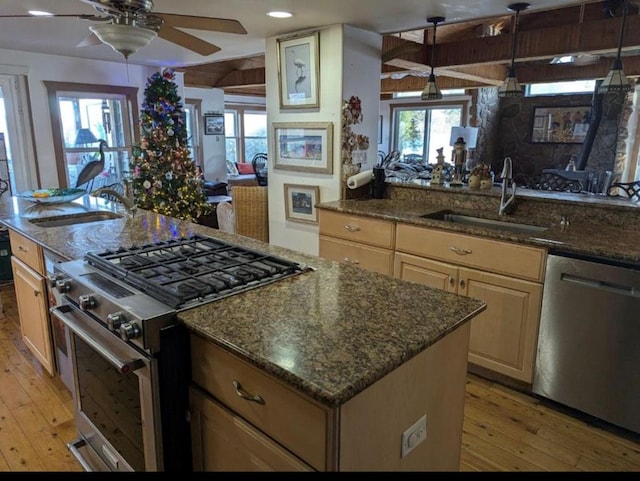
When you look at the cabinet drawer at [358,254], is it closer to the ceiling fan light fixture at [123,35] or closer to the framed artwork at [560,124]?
the ceiling fan light fixture at [123,35]

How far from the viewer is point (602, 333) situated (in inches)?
82.0

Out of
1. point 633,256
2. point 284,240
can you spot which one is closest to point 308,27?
point 284,240

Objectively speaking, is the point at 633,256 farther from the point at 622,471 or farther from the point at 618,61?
the point at 618,61

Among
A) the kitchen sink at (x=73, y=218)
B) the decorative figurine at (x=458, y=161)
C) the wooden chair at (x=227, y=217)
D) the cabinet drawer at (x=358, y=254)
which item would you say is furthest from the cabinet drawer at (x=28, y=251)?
the decorative figurine at (x=458, y=161)

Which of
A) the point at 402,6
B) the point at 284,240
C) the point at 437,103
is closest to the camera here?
the point at 402,6

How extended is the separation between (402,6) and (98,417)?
2.83 meters

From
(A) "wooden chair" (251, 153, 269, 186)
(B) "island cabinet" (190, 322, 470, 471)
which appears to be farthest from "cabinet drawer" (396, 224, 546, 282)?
(A) "wooden chair" (251, 153, 269, 186)

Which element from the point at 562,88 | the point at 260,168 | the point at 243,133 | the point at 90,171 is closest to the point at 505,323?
the point at 90,171

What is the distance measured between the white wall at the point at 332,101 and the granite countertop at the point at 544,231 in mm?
587

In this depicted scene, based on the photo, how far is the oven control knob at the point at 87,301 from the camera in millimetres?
1470

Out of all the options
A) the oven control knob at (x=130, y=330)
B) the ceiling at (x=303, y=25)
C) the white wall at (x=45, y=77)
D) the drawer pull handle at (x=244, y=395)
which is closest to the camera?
the drawer pull handle at (x=244, y=395)

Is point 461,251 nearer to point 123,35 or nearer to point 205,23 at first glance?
point 205,23

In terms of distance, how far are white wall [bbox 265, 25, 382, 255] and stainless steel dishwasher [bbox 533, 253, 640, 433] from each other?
1.92m

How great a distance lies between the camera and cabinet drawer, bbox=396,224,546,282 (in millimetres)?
→ 2264
